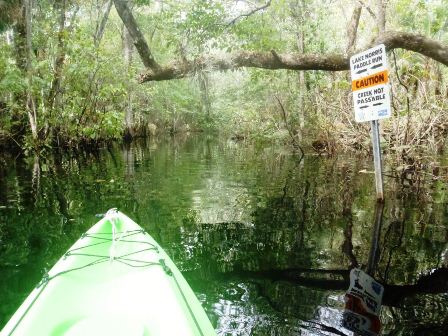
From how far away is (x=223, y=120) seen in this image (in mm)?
40438

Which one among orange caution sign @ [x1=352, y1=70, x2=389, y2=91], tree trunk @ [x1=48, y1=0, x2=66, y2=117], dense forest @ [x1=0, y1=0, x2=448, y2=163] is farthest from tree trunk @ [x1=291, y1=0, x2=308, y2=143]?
orange caution sign @ [x1=352, y1=70, x2=389, y2=91]

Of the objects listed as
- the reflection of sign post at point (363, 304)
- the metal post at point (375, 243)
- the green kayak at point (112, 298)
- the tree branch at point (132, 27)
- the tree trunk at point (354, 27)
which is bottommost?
the reflection of sign post at point (363, 304)

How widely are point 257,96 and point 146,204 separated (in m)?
19.7

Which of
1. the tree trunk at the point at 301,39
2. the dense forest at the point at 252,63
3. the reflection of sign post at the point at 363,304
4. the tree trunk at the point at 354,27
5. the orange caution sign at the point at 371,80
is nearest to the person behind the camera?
the reflection of sign post at the point at 363,304

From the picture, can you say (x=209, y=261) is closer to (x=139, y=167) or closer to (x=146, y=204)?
(x=146, y=204)

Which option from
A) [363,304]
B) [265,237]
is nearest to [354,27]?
[265,237]

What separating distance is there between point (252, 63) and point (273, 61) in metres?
0.41

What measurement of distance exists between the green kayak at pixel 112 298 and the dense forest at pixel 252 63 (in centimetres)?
500

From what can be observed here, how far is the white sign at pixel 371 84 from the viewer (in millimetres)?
5629

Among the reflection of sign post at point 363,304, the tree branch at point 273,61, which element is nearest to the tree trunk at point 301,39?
the tree branch at point 273,61

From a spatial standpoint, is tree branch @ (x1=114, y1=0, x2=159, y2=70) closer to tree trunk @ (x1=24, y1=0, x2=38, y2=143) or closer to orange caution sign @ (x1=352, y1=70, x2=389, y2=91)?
orange caution sign @ (x1=352, y1=70, x2=389, y2=91)

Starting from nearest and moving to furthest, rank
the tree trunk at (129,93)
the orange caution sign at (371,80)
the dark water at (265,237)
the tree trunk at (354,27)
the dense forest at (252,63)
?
the dark water at (265,237) < the orange caution sign at (371,80) < the dense forest at (252,63) < the tree trunk at (354,27) < the tree trunk at (129,93)

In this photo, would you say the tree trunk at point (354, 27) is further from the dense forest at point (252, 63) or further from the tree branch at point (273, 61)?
the tree branch at point (273, 61)

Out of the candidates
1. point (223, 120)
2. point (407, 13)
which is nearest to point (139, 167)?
point (407, 13)
